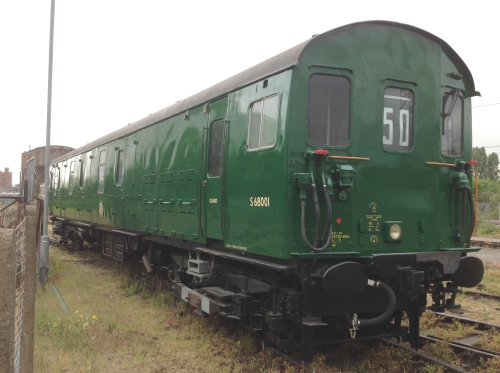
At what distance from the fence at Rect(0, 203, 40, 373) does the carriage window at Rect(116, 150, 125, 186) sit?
25.7 feet

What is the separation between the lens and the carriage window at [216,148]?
23.5ft

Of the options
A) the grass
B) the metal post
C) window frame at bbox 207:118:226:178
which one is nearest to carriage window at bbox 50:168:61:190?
the metal post

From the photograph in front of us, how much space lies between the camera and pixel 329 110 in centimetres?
570

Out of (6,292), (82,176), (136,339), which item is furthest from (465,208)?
(82,176)

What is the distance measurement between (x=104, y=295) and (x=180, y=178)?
332 centimetres

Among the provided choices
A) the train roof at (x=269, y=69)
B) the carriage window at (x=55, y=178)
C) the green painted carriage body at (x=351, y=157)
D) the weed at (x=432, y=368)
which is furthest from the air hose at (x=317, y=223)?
the carriage window at (x=55, y=178)

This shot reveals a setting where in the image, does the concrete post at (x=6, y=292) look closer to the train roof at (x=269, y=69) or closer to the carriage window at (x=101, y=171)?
the train roof at (x=269, y=69)

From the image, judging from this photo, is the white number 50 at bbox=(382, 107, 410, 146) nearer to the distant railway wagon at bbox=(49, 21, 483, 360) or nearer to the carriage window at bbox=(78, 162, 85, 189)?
the distant railway wagon at bbox=(49, 21, 483, 360)

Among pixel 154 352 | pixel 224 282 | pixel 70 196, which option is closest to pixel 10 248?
pixel 154 352

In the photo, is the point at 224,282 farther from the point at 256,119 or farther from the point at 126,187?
the point at 126,187

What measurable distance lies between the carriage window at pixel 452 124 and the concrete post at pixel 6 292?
5038 mm

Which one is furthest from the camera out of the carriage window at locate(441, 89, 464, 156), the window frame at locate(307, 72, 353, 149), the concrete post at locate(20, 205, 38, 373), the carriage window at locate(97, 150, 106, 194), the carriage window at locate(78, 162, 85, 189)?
the carriage window at locate(78, 162, 85, 189)

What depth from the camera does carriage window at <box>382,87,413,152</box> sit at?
599 cm

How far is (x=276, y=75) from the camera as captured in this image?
5.78m
